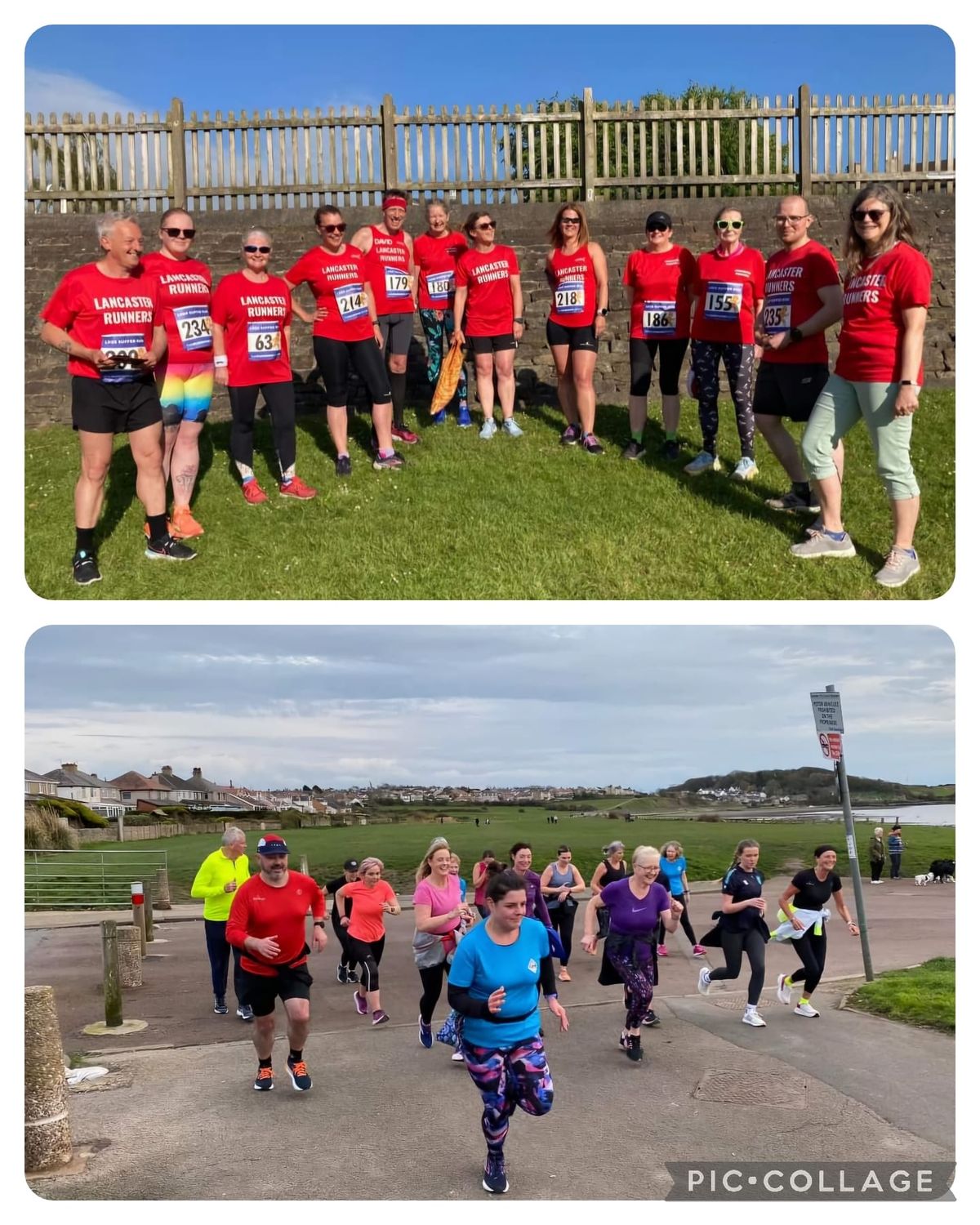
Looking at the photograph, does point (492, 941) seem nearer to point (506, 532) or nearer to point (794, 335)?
point (506, 532)

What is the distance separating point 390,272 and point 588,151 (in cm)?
528

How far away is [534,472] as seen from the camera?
905cm

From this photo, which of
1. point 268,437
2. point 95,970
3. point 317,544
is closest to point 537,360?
point 268,437

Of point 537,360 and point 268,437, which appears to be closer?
point 268,437

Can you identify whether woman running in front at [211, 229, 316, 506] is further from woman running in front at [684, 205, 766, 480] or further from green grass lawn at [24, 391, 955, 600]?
woman running in front at [684, 205, 766, 480]

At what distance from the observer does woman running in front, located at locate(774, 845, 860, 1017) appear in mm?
8008

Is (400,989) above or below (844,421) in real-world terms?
below

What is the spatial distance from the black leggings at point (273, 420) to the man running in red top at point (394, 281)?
126cm

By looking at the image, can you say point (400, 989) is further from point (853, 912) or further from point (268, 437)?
point (853, 912)

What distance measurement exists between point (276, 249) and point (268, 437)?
401cm

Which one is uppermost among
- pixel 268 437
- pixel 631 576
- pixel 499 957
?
pixel 268 437

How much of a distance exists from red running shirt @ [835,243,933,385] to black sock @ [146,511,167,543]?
15.9 ft

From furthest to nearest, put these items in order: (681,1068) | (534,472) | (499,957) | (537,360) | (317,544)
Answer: (537,360) → (534,472) → (317,544) → (681,1068) → (499,957)

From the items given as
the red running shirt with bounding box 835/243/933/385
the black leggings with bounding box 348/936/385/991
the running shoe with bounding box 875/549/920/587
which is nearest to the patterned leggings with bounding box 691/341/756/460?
the red running shirt with bounding box 835/243/933/385
